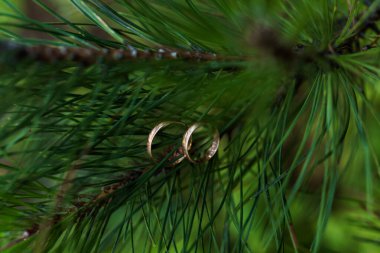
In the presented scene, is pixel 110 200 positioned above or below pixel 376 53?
below

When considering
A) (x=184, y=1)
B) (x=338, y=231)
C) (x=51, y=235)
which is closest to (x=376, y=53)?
(x=184, y=1)

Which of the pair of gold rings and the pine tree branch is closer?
the pine tree branch

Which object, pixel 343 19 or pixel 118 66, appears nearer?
pixel 118 66

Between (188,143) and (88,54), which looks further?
(188,143)

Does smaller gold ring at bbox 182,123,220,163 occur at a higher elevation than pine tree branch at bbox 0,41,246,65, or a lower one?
lower

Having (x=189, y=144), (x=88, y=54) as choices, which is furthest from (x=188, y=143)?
(x=88, y=54)

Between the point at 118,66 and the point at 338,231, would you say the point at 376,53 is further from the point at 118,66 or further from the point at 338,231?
the point at 338,231

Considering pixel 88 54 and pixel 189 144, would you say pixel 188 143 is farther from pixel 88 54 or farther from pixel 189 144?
pixel 88 54

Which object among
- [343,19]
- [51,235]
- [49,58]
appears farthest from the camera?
[343,19]
